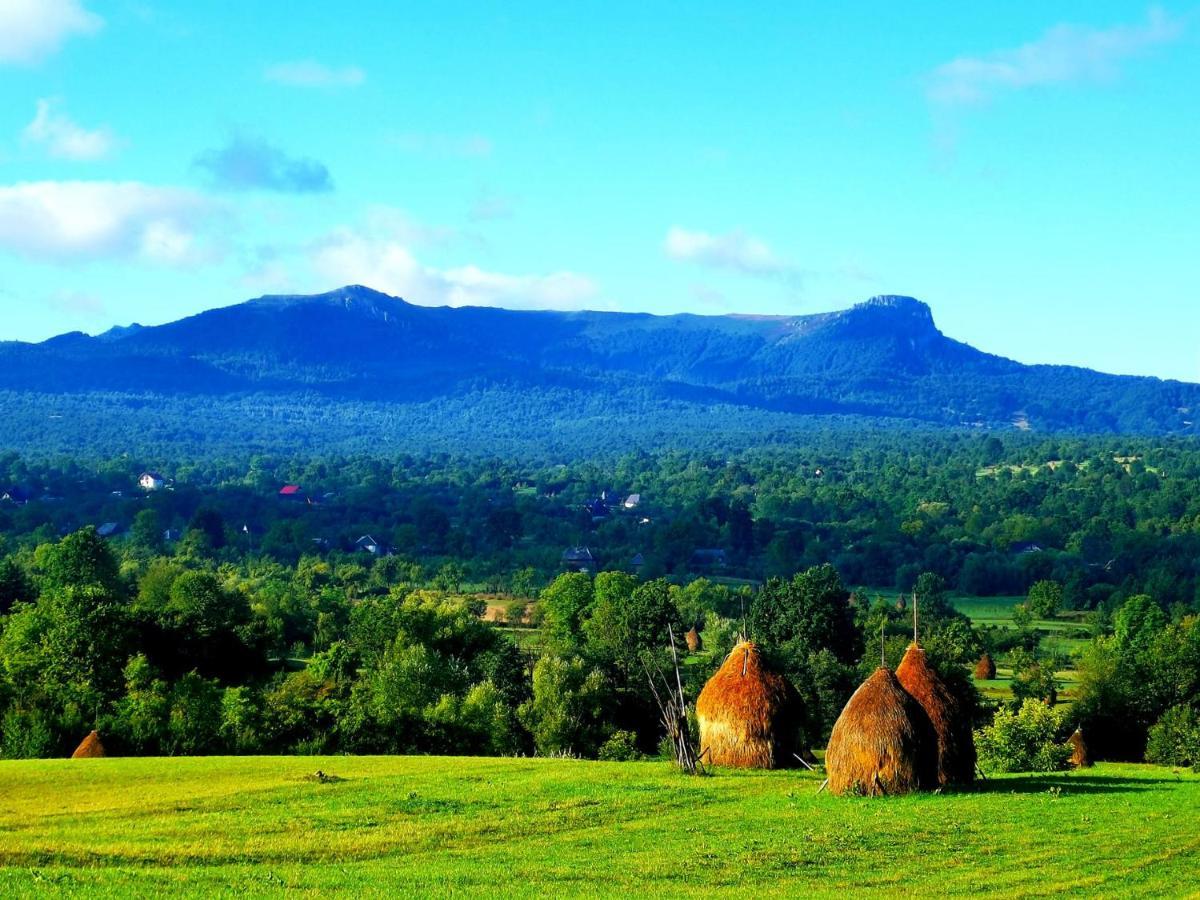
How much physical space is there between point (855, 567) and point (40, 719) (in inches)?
3633

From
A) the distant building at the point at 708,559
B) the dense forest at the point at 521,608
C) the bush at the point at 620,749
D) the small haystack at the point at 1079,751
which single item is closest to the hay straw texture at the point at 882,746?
the dense forest at the point at 521,608

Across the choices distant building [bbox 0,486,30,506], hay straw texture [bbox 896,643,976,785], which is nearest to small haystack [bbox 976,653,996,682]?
hay straw texture [bbox 896,643,976,785]

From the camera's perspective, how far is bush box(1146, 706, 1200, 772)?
5259 centimetres

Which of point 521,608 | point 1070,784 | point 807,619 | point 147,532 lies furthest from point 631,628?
point 147,532

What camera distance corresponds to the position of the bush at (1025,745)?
4475 centimetres

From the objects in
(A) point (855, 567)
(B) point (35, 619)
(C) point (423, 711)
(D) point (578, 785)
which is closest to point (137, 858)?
(D) point (578, 785)

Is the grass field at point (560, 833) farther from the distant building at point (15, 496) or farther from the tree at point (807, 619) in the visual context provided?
the distant building at point (15, 496)

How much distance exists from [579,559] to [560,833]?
337 ft

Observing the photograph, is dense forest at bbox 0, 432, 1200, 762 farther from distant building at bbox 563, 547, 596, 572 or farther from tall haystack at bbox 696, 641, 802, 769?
tall haystack at bbox 696, 641, 802, 769

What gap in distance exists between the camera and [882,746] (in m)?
33.4

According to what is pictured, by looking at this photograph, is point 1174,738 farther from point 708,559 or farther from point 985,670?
point 708,559

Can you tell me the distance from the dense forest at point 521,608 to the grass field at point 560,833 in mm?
8215

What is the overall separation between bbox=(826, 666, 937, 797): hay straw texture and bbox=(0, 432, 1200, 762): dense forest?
5.53 m

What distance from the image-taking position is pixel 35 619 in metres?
56.9
